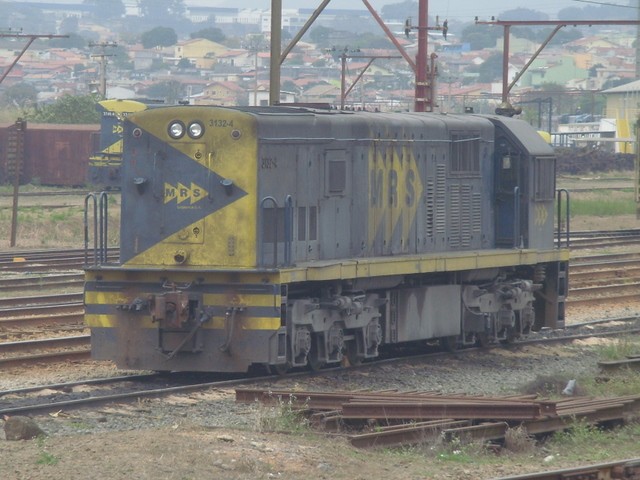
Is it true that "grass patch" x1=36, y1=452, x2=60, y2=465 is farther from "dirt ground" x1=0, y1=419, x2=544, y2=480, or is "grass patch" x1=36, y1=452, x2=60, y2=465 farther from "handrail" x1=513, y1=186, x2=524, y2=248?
"handrail" x1=513, y1=186, x2=524, y2=248

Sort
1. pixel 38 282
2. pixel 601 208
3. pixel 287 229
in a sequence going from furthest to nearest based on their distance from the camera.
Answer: pixel 601 208
pixel 38 282
pixel 287 229

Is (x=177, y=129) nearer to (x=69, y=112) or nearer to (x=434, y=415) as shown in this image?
(x=434, y=415)

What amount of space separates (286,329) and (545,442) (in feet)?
11.9

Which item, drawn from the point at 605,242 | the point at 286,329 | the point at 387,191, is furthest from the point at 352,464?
the point at 605,242

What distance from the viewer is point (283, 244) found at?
14.4 meters

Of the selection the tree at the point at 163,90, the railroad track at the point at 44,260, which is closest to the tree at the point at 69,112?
the railroad track at the point at 44,260

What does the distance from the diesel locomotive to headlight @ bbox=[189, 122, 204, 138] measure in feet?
0.04

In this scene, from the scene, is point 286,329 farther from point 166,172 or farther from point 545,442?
point 545,442

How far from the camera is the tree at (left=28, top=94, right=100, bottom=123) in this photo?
72000mm

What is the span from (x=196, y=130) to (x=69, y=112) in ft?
196

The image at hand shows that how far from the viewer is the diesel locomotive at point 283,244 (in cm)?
1396

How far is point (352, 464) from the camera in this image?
1000cm

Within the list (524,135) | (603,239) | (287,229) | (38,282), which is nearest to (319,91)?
(603,239)

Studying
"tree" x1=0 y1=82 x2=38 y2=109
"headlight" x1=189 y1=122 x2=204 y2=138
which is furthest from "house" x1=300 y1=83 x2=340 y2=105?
"headlight" x1=189 y1=122 x2=204 y2=138
